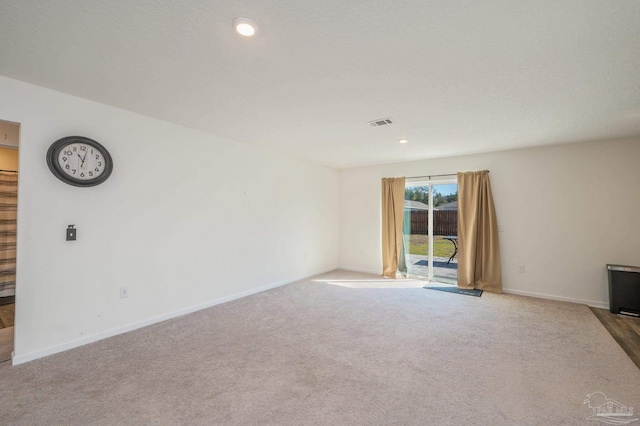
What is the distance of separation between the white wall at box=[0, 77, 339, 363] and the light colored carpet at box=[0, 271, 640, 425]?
32 cm

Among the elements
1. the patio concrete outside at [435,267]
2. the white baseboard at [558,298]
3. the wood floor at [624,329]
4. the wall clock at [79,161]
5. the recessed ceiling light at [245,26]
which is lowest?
the wood floor at [624,329]

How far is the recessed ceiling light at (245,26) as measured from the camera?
5.15 feet

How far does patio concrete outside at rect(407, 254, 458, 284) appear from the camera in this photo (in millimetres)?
5273

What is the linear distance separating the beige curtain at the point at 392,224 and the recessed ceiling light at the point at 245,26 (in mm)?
4429

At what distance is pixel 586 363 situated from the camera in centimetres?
238

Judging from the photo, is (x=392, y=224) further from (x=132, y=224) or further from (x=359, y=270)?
(x=132, y=224)

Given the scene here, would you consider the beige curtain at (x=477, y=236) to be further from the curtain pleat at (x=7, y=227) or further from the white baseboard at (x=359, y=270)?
the curtain pleat at (x=7, y=227)

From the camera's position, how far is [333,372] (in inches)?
88.4

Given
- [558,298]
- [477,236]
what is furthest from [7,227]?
[558,298]

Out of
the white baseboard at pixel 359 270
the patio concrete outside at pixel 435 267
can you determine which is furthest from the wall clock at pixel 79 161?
the patio concrete outside at pixel 435 267

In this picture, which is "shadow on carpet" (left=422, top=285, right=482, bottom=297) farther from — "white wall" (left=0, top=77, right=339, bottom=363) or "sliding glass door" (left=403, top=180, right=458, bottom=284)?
"white wall" (left=0, top=77, right=339, bottom=363)

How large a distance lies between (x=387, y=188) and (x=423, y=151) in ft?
4.08

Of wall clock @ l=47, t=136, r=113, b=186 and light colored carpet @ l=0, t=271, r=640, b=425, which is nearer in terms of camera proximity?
light colored carpet @ l=0, t=271, r=640, b=425

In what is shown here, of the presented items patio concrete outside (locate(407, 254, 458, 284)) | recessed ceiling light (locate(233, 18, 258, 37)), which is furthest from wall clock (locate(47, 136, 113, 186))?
patio concrete outside (locate(407, 254, 458, 284))
